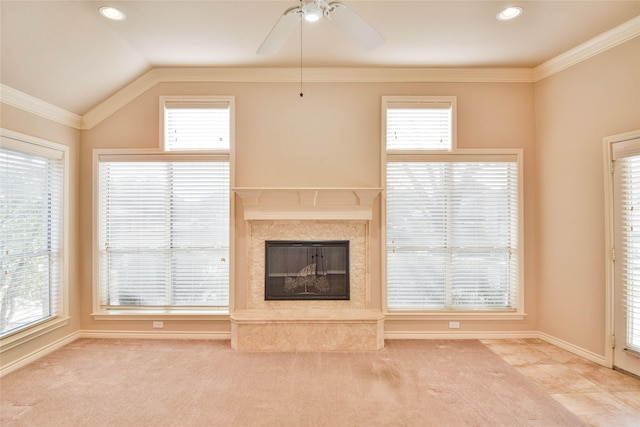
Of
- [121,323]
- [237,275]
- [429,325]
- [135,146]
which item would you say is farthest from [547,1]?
[121,323]

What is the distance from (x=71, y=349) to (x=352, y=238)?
3.21 meters

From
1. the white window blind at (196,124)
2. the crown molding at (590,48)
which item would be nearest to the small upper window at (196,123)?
the white window blind at (196,124)

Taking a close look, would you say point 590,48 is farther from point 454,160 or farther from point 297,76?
point 297,76

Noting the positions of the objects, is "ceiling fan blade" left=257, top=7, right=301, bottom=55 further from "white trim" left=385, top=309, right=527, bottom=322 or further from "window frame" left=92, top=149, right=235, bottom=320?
"white trim" left=385, top=309, right=527, bottom=322

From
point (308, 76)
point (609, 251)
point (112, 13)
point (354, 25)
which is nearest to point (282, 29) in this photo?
point (354, 25)

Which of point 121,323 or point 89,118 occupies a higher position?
point 89,118

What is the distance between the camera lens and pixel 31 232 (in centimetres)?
324

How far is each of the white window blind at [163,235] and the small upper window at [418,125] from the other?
206 cm

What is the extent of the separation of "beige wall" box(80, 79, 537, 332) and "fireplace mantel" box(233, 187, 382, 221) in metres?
0.17

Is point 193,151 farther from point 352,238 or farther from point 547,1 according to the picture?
point 547,1

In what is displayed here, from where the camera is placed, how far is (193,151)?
147 inches

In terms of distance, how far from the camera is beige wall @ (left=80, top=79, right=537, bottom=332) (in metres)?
3.75

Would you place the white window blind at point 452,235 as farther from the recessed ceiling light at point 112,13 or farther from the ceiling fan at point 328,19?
the recessed ceiling light at point 112,13

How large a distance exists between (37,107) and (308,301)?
11.1ft
